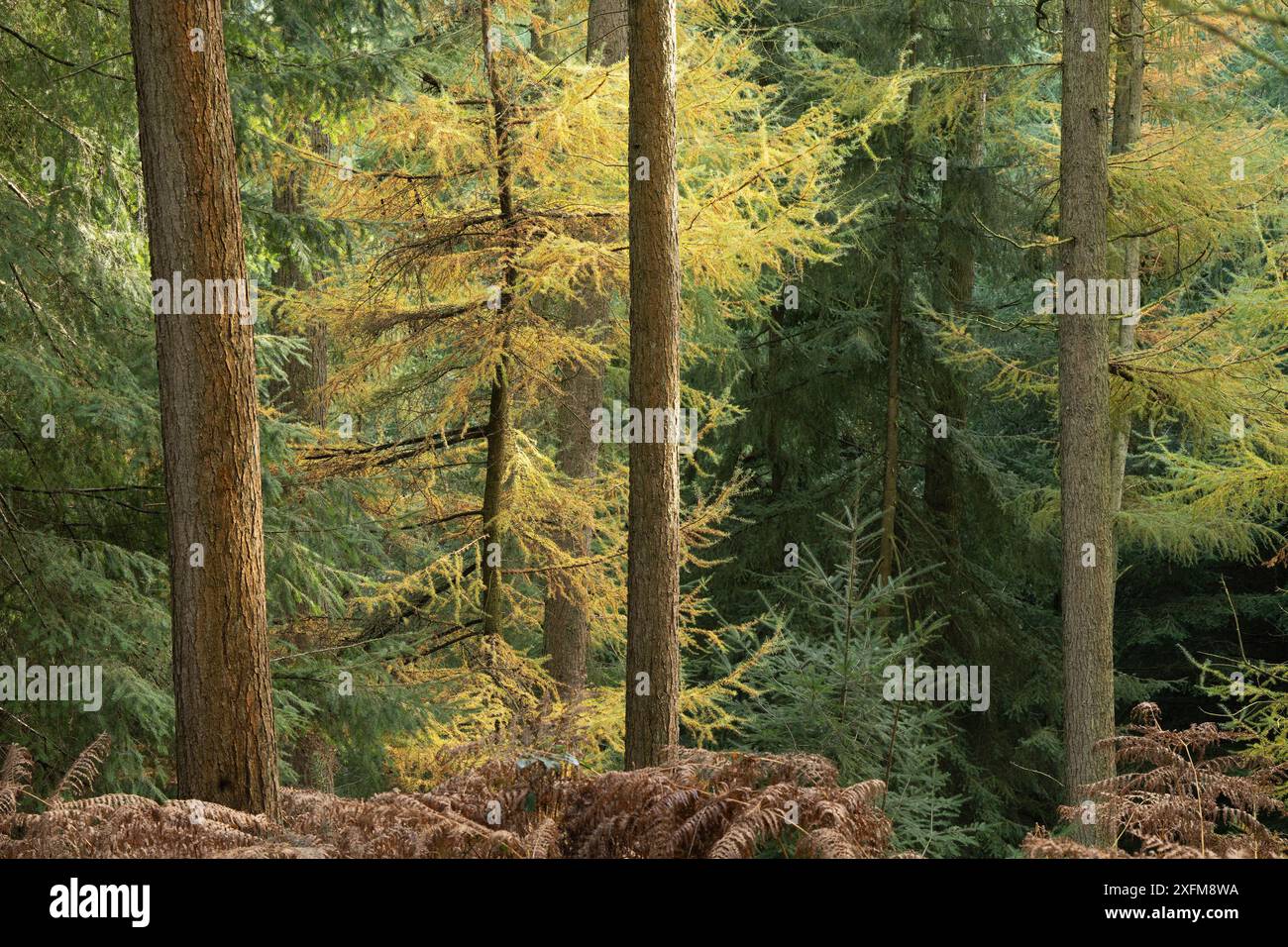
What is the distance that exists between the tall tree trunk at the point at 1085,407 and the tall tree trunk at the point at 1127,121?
80.3 inches

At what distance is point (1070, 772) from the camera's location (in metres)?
10.1

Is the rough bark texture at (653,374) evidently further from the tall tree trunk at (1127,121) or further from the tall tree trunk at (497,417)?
the tall tree trunk at (1127,121)

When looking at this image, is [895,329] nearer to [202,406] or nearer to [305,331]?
[305,331]

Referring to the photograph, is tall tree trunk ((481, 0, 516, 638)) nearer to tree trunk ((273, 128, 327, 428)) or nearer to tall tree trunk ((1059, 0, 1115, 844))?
tree trunk ((273, 128, 327, 428))

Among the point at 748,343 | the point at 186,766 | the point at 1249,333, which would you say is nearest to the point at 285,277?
the point at 748,343

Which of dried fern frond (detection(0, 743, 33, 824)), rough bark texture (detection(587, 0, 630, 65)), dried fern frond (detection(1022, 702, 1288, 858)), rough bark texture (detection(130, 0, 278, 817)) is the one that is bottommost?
dried fern frond (detection(1022, 702, 1288, 858))

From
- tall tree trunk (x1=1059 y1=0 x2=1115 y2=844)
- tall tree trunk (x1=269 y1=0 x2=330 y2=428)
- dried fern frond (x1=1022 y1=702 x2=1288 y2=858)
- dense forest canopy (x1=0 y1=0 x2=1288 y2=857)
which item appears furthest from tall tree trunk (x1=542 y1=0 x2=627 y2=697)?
dried fern frond (x1=1022 y1=702 x2=1288 y2=858)

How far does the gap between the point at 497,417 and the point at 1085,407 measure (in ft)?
15.9

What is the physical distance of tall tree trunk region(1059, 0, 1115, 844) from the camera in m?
9.95

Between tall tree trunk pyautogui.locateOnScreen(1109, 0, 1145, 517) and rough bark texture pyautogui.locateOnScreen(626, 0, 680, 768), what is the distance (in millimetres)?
6885

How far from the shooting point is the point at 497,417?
950 centimetres

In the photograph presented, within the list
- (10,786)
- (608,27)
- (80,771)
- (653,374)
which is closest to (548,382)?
(653,374)
